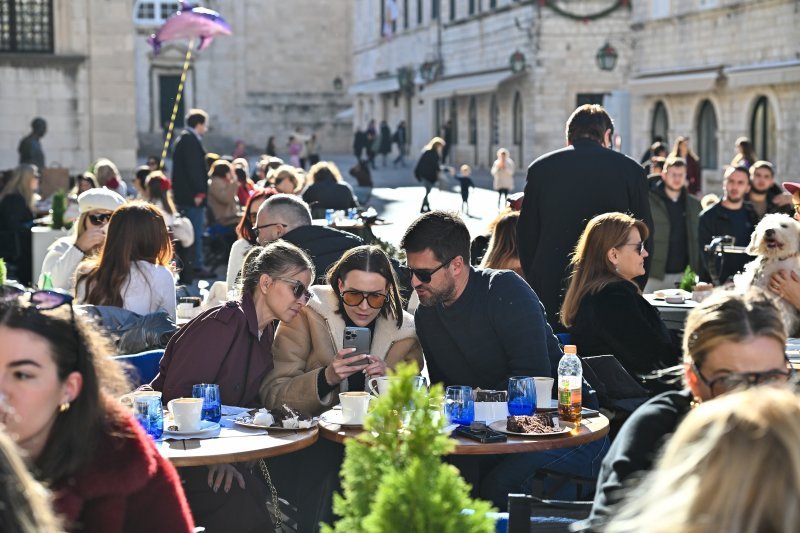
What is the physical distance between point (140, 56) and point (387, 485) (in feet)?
185

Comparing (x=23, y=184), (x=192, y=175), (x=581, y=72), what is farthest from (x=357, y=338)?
(x=581, y=72)

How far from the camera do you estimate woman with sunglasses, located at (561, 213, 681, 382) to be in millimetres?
6492

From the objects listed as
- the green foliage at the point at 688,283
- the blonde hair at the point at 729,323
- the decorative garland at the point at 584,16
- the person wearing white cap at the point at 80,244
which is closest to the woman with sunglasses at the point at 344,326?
the blonde hair at the point at 729,323

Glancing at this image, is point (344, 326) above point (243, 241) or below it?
below

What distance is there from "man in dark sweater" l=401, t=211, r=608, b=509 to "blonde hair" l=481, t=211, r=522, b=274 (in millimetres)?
2358

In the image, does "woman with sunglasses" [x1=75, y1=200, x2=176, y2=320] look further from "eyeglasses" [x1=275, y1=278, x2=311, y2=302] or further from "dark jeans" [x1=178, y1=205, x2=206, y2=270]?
"dark jeans" [x1=178, y1=205, x2=206, y2=270]

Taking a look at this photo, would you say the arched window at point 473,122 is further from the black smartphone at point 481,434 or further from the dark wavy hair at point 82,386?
the dark wavy hair at point 82,386

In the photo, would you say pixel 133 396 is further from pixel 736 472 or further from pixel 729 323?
pixel 736 472

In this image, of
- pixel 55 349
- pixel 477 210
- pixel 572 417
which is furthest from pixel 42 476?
pixel 477 210

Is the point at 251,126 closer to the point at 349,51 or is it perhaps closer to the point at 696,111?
the point at 349,51

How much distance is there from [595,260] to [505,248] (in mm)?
1901

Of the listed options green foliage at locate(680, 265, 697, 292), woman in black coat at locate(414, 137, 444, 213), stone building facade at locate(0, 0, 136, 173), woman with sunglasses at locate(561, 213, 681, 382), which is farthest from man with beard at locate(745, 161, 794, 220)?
woman in black coat at locate(414, 137, 444, 213)

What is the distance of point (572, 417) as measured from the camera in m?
5.44

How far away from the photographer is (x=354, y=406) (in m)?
5.41
